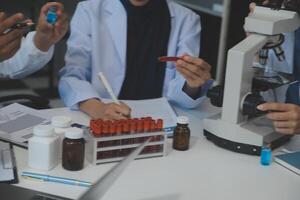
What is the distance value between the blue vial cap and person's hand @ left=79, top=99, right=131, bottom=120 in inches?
10.5

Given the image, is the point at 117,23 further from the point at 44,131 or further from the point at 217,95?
the point at 44,131

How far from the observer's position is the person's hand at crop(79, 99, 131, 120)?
1.34 metres

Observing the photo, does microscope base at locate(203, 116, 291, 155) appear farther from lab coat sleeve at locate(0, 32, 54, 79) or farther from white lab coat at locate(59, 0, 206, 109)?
lab coat sleeve at locate(0, 32, 54, 79)

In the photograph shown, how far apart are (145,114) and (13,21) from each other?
1.56 ft

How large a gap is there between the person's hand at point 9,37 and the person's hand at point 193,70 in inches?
18.5

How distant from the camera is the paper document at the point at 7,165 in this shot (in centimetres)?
107

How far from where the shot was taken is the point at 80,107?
1488 millimetres

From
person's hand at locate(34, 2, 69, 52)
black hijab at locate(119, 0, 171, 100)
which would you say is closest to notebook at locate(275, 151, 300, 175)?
black hijab at locate(119, 0, 171, 100)

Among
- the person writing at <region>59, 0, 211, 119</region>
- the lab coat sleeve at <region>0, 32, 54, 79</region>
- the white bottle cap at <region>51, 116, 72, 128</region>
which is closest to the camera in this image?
the white bottle cap at <region>51, 116, 72, 128</region>

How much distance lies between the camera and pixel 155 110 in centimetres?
150

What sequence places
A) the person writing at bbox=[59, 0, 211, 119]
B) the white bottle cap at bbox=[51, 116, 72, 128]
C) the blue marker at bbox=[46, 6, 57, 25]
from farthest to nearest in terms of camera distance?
the person writing at bbox=[59, 0, 211, 119], the blue marker at bbox=[46, 6, 57, 25], the white bottle cap at bbox=[51, 116, 72, 128]

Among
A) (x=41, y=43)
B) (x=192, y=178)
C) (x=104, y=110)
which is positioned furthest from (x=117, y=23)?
(x=192, y=178)

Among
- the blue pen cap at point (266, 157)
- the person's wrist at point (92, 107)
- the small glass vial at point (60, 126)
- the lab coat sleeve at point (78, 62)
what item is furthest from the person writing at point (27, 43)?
the blue pen cap at point (266, 157)

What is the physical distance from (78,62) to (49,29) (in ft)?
0.78
